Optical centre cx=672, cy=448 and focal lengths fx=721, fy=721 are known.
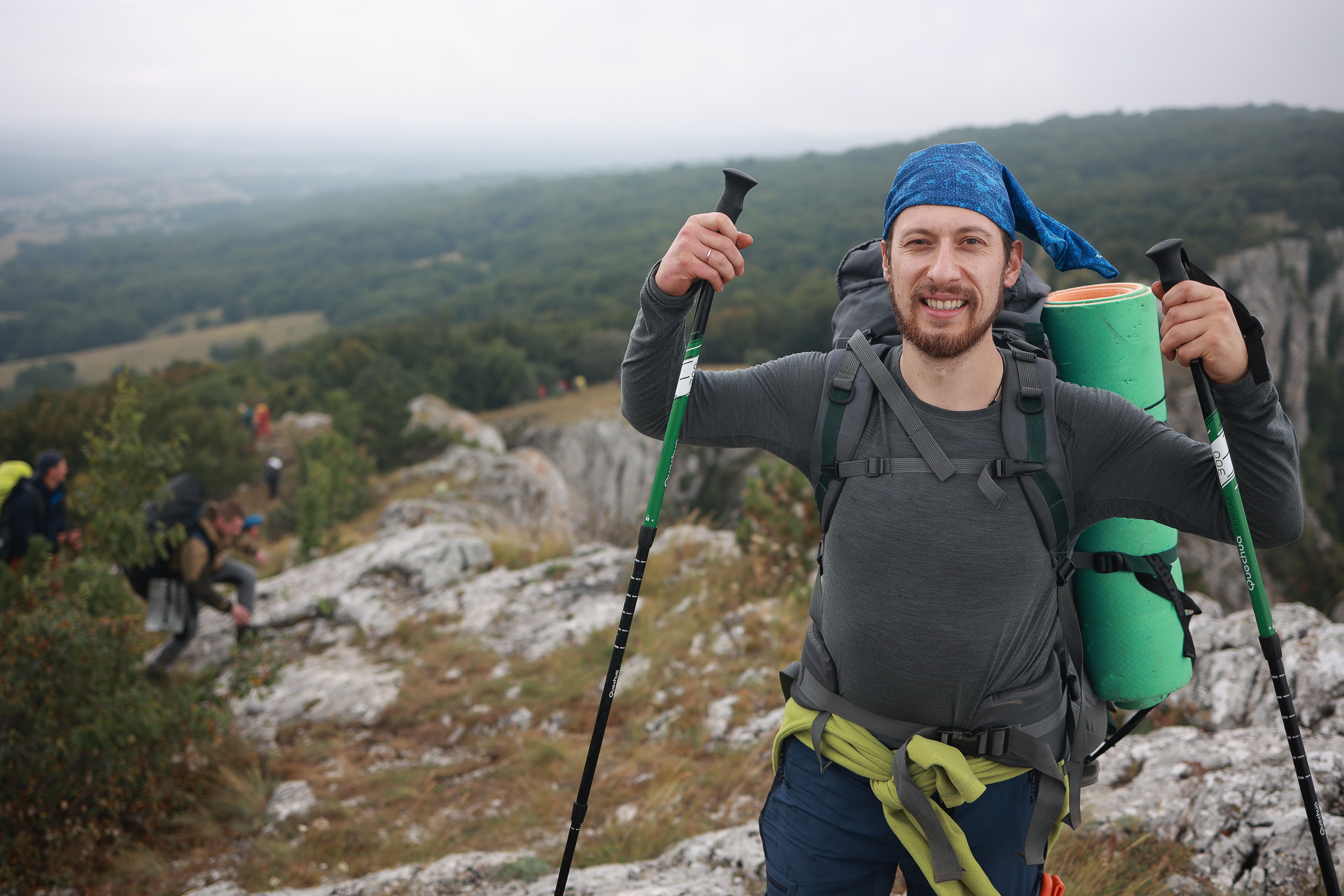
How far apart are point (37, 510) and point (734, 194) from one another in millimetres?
9130

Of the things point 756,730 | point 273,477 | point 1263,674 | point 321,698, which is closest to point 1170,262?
point 1263,674

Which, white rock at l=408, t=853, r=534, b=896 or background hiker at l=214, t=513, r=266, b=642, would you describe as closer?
white rock at l=408, t=853, r=534, b=896

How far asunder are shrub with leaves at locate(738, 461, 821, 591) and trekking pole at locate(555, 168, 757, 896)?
455 centimetres

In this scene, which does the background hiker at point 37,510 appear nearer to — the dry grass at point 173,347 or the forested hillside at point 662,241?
the forested hillside at point 662,241

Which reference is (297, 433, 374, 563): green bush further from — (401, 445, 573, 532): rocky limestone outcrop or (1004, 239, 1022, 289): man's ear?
(1004, 239, 1022, 289): man's ear

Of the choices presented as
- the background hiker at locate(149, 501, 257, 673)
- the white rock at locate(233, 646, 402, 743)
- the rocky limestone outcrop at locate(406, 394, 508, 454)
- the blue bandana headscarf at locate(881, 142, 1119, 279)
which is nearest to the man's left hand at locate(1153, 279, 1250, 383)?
the blue bandana headscarf at locate(881, 142, 1119, 279)

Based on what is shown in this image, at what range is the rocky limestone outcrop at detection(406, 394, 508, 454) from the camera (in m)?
26.8

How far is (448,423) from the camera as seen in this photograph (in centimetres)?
2858

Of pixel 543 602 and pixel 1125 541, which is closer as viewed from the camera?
pixel 1125 541

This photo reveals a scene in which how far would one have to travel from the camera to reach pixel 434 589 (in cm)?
857

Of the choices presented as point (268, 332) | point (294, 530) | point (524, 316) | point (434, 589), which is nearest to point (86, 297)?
point (268, 332)

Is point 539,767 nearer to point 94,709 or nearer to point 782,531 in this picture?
point 94,709

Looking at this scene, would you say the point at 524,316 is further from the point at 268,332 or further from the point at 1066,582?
the point at 1066,582

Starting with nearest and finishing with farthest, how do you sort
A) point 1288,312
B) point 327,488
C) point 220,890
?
point 220,890 < point 327,488 < point 1288,312
